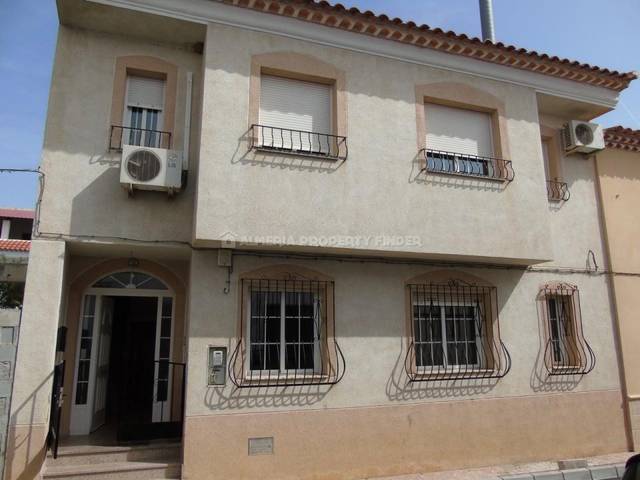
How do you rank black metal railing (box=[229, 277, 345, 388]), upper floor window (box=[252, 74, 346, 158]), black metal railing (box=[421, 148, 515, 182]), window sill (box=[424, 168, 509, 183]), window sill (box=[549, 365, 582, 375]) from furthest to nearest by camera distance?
window sill (box=[549, 365, 582, 375])
black metal railing (box=[421, 148, 515, 182])
window sill (box=[424, 168, 509, 183])
upper floor window (box=[252, 74, 346, 158])
black metal railing (box=[229, 277, 345, 388])

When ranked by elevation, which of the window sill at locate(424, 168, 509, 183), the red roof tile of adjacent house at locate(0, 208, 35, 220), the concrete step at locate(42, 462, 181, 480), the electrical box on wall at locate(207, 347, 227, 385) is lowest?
the concrete step at locate(42, 462, 181, 480)

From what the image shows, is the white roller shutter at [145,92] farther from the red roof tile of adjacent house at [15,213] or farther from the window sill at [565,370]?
the red roof tile of adjacent house at [15,213]

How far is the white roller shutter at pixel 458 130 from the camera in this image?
7.97 metres

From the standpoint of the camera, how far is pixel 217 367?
640 centimetres

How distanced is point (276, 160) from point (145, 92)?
2.46m

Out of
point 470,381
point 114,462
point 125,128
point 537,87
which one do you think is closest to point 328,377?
point 470,381

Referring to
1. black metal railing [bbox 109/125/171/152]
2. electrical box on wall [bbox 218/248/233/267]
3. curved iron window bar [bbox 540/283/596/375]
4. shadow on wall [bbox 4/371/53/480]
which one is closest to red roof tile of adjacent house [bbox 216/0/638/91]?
black metal railing [bbox 109/125/171/152]

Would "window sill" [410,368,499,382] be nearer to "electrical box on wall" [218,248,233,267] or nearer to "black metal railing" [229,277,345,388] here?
"black metal railing" [229,277,345,388]

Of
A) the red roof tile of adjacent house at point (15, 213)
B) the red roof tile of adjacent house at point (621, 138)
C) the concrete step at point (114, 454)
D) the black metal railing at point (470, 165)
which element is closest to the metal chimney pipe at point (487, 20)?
the red roof tile of adjacent house at point (621, 138)

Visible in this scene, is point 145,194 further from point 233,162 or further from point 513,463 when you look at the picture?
point 513,463

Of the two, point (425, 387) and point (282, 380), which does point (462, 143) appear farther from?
point (282, 380)

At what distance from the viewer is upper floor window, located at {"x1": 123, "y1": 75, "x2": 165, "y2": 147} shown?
23.1 feet

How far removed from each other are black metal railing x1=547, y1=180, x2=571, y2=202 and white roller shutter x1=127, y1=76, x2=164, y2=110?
7375 millimetres

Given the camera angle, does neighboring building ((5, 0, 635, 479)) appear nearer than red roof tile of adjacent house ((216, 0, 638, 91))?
Yes
